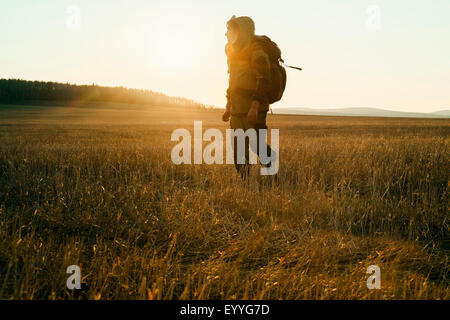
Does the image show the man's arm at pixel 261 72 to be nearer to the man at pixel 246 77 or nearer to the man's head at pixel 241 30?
the man at pixel 246 77

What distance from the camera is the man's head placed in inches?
193

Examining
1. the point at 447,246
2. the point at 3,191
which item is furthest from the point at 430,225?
the point at 3,191

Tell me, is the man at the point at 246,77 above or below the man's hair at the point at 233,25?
below

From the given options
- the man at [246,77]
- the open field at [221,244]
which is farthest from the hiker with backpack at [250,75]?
the open field at [221,244]

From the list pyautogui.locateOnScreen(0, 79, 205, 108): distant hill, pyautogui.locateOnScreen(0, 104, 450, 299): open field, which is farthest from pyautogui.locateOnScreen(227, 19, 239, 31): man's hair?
pyautogui.locateOnScreen(0, 79, 205, 108): distant hill

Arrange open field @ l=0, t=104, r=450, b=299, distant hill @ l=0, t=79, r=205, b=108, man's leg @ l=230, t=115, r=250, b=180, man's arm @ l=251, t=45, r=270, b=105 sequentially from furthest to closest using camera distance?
distant hill @ l=0, t=79, r=205, b=108 < man's leg @ l=230, t=115, r=250, b=180 < man's arm @ l=251, t=45, r=270, b=105 < open field @ l=0, t=104, r=450, b=299

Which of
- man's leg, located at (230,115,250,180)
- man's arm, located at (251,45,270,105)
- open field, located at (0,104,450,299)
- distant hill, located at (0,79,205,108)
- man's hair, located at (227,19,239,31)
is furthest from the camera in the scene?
distant hill, located at (0,79,205,108)

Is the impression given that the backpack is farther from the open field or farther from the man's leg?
the open field

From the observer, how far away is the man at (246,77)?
191 inches

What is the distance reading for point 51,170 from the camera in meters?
5.99

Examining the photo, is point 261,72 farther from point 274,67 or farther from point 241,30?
point 241,30

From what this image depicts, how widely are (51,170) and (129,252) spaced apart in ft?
14.1

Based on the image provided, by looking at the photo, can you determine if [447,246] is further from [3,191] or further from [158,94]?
[158,94]
